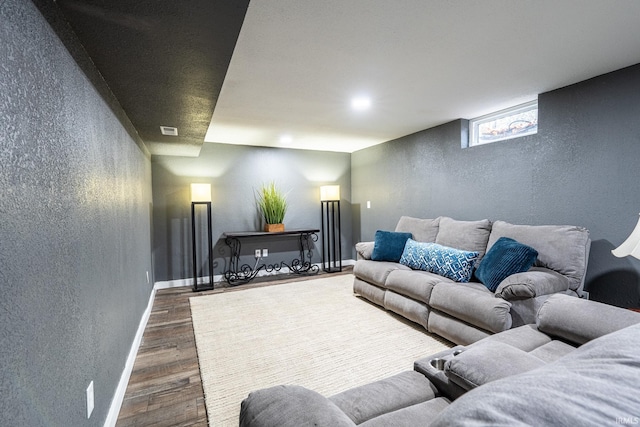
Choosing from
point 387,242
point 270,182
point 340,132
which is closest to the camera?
point 387,242

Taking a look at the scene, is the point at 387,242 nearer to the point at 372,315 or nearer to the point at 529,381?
the point at 372,315

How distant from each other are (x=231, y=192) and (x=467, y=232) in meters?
3.60

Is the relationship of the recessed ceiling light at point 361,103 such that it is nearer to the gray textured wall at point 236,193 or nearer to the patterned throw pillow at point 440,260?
the patterned throw pillow at point 440,260

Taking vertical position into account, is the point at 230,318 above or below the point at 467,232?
below

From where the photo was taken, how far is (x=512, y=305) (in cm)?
222

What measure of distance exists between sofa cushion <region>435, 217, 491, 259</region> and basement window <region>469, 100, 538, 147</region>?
1047 millimetres

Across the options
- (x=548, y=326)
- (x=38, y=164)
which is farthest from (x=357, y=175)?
→ (x=38, y=164)

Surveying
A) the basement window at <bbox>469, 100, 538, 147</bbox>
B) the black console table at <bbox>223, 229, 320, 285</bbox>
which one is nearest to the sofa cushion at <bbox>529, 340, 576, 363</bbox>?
the basement window at <bbox>469, 100, 538, 147</bbox>

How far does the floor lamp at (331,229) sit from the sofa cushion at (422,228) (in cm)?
159

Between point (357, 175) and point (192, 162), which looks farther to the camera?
point (357, 175)

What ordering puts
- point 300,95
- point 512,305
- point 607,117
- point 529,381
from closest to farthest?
point 529,381 < point 512,305 < point 607,117 < point 300,95

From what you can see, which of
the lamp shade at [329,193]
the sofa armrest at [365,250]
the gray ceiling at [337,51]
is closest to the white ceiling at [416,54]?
the gray ceiling at [337,51]

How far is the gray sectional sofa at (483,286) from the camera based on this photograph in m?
2.19

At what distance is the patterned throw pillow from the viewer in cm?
283
